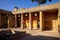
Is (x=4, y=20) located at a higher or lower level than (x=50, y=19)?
lower

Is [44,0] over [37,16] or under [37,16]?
over

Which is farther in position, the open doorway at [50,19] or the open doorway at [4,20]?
the open doorway at [4,20]

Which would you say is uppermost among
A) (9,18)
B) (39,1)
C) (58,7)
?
(39,1)

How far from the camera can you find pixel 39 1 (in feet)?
92.3

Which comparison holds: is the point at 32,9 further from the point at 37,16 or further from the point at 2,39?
the point at 2,39

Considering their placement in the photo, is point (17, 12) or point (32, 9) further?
point (17, 12)

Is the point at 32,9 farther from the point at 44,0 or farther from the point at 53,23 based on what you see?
the point at 44,0

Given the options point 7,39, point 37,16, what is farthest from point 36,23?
point 7,39

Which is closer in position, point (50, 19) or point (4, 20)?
point (50, 19)

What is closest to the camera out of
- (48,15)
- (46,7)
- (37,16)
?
(46,7)

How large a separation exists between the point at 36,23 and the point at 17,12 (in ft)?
15.8

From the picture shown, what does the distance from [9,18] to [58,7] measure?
12.2 metres

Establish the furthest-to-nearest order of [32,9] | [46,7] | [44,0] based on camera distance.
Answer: [44,0]
[32,9]
[46,7]

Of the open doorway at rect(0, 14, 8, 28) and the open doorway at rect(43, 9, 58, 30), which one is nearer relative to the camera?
the open doorway at rect(43, 9, 58, 30)
